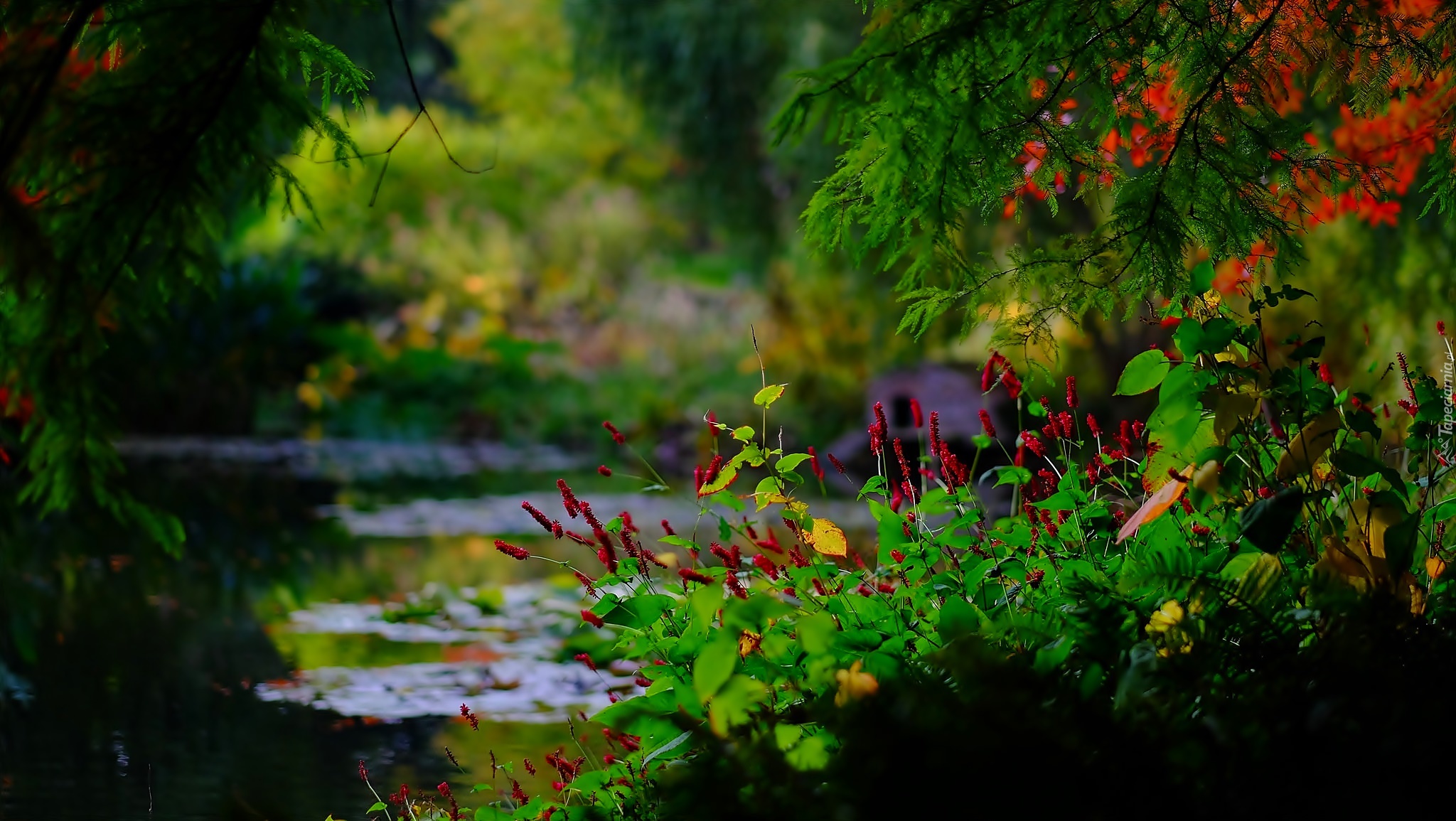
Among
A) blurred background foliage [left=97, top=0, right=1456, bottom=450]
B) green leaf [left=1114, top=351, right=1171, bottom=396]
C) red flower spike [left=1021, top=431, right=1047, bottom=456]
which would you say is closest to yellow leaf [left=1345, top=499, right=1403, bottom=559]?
green leaf [left=1114, top=351, right=1171, bottom=396]

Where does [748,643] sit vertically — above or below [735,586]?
below

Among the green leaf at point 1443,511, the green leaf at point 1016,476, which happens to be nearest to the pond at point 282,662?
the green leaf at point 1016,476

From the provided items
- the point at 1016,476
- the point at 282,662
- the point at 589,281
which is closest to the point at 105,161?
the point at 1016,476

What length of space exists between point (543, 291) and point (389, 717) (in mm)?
17846

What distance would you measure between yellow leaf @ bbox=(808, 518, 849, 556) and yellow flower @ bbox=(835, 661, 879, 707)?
645mm

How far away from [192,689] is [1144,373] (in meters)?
3.53

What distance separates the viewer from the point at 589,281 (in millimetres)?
21797

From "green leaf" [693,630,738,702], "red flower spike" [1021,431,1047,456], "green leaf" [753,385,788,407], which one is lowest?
"green leaf" [693,630,738,702]

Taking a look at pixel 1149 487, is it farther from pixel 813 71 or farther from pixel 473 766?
pixel 473 766

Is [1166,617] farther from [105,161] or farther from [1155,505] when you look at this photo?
[105,161]

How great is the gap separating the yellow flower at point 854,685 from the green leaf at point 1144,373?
0.86 m

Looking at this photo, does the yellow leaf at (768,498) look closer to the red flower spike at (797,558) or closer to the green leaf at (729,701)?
the red flower spike at (797,558)

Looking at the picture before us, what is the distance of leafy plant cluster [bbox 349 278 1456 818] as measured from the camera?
1.76 m

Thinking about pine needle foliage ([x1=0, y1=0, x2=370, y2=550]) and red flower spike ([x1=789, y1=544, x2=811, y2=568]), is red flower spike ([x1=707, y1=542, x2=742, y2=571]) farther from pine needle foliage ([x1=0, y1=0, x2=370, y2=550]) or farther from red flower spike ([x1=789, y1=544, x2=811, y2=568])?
pine needle foliage ([x1=0, y1=0, x2=370, y2=550])
